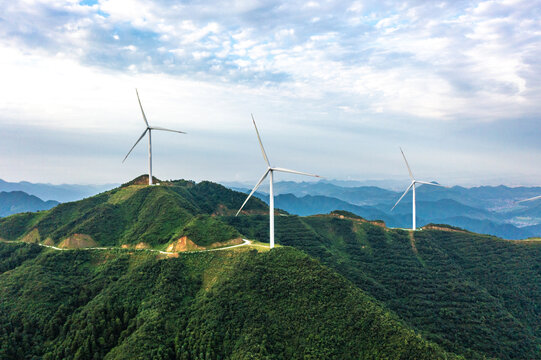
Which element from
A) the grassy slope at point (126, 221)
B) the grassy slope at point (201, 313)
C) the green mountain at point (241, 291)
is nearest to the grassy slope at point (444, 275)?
the green mountain at point (241, 291)

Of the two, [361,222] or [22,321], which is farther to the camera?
[361,222]

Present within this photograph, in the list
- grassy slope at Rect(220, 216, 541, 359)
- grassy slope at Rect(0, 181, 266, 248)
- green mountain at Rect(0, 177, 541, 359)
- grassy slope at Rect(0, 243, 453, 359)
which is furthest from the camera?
grassy slope at Rect(0, 181, 266, 248)

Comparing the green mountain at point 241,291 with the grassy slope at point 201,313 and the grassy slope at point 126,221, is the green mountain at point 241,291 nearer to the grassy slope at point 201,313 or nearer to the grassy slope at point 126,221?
the grassy slope at point 201,313

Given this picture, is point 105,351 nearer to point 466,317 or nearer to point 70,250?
point 70,250

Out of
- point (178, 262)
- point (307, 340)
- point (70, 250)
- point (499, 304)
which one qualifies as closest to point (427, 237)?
point (499, 304)

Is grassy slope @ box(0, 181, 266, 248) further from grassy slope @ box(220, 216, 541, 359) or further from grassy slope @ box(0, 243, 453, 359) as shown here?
grassy slope @ box(220, 216, 541, 359)

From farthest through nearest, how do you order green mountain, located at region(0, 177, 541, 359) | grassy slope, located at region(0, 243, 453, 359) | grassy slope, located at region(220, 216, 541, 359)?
1. grassy slope, located at region(220, 216, 541, 359)
2. green mountain, located at region(0, 177, 541, 359)
3. grassy slope, located at region(0, 243, 453, 359)

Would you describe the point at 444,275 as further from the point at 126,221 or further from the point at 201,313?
the point at 126,221

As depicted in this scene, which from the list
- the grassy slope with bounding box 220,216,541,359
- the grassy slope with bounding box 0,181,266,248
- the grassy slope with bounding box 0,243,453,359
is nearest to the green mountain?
the grassy slope with bounding box 0,243,453,359
